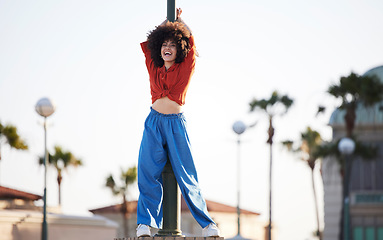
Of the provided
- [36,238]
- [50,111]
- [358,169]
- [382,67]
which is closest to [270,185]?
[358,169]

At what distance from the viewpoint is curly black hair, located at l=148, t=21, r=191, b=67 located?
8930 mm

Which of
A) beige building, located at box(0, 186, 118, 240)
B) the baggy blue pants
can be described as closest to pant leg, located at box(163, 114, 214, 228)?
the baggy blue pants

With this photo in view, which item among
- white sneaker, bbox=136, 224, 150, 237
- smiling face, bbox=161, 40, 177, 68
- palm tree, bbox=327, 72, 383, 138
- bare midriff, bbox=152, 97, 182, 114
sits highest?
palm tree, bbox=327, 72, 383, 138

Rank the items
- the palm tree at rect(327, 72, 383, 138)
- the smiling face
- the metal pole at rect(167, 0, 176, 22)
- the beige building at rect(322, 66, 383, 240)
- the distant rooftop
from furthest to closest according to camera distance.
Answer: the beige building at rect(322, 66, 383, 240) → the palm tree at rect(327, 72, 383, 138) → the distant rooftop → the metal pole at rect(167, 0, 176, 22) → the smiling face

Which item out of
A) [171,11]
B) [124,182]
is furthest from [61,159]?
[171,11]

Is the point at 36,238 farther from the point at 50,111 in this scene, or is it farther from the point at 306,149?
the point at 306,149

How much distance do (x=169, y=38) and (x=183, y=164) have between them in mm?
1327

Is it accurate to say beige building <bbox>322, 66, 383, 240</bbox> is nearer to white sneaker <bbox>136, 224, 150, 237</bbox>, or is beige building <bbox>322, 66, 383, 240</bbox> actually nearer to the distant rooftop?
the distant rooftop

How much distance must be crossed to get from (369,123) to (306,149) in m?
4.29

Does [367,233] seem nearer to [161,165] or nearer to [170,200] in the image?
[170,200]

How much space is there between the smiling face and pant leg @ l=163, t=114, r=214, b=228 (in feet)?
2.05

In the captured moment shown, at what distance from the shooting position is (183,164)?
8820mm

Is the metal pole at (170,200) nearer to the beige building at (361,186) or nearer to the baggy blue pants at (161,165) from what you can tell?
the baggy blue pants at (161,165)

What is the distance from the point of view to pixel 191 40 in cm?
909
